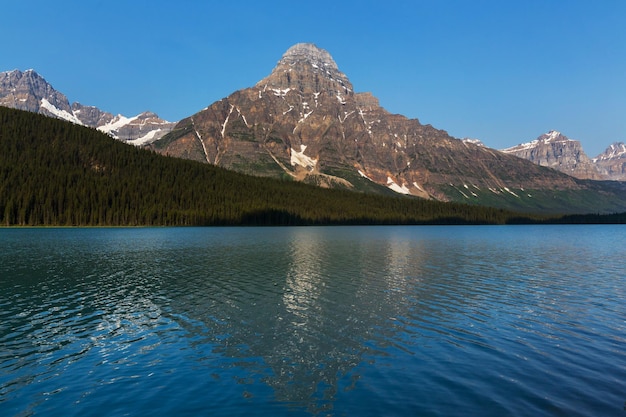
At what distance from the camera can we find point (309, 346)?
88.0 feet

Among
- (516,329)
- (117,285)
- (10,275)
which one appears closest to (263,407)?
(516,329)

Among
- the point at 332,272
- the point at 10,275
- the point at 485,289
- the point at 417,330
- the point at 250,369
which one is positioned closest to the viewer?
the point at 250,369

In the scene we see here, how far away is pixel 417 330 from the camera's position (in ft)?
102

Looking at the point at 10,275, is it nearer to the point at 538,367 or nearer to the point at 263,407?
the point at 263,407

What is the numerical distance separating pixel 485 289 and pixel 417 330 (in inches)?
859

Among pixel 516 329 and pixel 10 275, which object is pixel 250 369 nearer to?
pixel 516 329

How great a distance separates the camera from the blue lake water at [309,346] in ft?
61.3

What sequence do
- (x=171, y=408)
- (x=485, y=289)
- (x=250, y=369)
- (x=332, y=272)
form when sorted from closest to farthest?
(x=171, y=408) < (x=250, y=369) < (x=485, y=289) < (x=332, y=272)

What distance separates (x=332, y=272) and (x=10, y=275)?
44.2m

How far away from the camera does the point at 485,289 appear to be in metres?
48.8

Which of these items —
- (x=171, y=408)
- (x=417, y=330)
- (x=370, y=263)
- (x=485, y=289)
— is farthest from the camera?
(x=370, y=263)

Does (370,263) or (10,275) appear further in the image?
(370,263)

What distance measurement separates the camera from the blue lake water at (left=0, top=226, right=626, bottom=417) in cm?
1869

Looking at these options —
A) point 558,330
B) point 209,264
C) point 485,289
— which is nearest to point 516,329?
point 558,330
